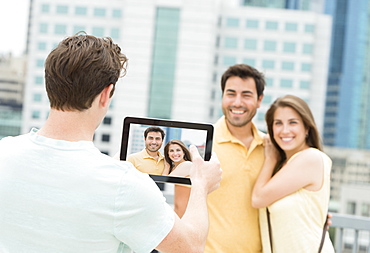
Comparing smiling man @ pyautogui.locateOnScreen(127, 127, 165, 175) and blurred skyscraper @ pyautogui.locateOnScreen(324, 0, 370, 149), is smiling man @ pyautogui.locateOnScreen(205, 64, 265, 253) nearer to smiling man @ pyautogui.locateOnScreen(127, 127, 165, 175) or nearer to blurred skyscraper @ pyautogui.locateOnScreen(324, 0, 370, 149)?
smiling man @ pyautogui.locateOnScreen(127, 127, 165, 175)

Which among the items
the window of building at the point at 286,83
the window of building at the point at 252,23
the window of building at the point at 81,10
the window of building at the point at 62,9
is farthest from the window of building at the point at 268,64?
the window of building at the point at 62,9

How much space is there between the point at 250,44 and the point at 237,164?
99.0 ft

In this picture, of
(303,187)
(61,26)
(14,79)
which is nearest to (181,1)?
(61,26)

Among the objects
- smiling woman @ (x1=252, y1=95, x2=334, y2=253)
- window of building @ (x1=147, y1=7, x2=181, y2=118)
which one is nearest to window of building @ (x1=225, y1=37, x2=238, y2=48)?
window of building @ (x1=147, y1=7, x2=181, y2=118)

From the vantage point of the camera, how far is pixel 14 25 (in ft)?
101

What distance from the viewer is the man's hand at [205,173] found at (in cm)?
95

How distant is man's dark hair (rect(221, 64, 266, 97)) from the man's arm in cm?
72

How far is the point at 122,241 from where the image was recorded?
791 mm

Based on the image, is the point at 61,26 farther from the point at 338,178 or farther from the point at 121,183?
the point at 121,183

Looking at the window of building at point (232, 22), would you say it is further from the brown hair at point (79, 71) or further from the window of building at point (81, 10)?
the brown hair at point (79, 71)

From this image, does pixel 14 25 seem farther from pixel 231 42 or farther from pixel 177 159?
pixel 177 159

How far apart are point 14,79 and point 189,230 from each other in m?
34.1

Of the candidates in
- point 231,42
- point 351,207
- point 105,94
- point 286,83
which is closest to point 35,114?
point 231,42

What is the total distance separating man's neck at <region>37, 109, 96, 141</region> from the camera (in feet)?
2.59
